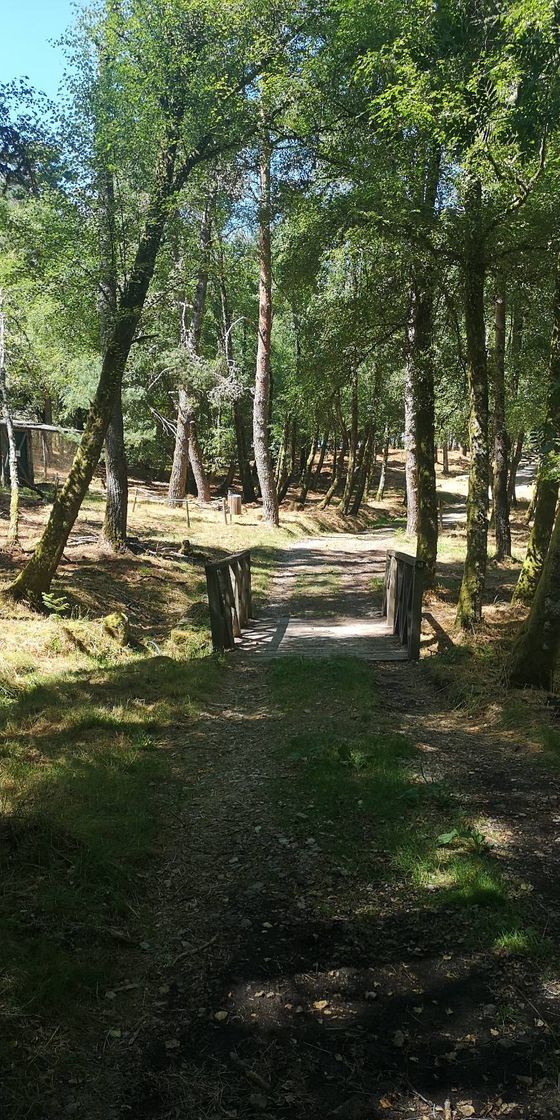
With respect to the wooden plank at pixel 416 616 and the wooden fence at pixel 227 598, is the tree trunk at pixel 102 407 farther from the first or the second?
the wooden plank at pixel 416 616

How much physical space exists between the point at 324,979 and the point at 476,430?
774cm

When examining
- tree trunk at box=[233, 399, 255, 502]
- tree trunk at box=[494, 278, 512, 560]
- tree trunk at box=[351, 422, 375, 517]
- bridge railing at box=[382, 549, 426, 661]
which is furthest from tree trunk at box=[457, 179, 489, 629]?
tree trunk at box=[233, 399, 255, 502]

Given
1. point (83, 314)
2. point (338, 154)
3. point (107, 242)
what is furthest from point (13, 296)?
point (338, 154)

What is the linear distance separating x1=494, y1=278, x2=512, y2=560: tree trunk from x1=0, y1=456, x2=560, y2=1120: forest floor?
1012 centimetres

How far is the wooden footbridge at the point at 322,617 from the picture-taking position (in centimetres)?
938

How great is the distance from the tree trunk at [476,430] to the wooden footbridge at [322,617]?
0.93 meters

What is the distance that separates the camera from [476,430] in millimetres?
9539

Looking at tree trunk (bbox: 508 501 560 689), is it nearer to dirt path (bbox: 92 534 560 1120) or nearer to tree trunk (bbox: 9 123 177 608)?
dirt path (bbox: 92 534 560 1120)

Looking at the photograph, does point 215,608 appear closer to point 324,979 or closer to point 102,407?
point 102,407

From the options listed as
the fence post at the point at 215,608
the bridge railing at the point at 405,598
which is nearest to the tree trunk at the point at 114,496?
the fence post at the point at 215,608

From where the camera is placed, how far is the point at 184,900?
3.93 metres

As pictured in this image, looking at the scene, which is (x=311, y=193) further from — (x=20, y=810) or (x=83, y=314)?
(x=20, y=810)

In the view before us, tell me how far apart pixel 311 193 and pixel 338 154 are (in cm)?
123

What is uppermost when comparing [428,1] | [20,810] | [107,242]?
[428,1]
